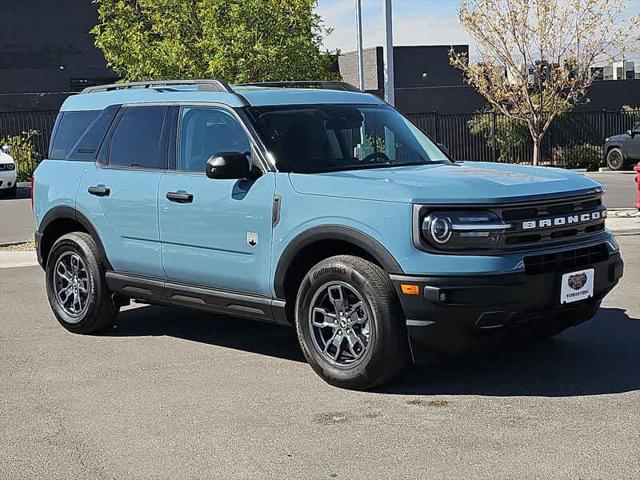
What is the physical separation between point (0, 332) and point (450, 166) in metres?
4.06

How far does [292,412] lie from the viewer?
5.75 meters

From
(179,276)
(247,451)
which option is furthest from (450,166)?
(247,451)

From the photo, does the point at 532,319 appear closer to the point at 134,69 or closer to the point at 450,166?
the point at 450,166

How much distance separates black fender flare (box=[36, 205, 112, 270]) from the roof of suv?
88 cm

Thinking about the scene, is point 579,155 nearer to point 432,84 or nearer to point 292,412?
point 432,84

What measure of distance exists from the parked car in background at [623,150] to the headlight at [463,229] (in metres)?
23.7

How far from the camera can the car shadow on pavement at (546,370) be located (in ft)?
20.0

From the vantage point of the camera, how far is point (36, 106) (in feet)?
103

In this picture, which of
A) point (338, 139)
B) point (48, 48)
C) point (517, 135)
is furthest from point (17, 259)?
point (48, 48)

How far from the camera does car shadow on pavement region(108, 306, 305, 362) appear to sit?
24.7ft

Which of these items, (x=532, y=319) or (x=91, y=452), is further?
(x=532, y=319)

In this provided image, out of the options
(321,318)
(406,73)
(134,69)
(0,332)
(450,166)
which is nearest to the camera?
(321,318)

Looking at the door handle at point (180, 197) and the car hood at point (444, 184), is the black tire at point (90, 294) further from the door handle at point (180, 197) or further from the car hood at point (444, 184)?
the car hood at point (444, 184)

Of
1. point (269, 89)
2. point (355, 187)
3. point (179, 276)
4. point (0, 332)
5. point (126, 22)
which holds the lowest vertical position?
point (0, 332)
